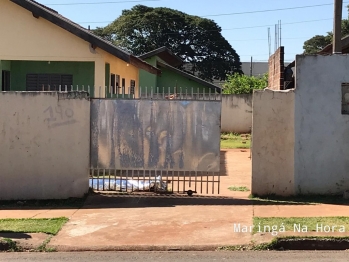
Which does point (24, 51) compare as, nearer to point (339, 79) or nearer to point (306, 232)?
point (339, 79)

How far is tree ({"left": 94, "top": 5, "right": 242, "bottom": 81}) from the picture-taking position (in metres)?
47.8

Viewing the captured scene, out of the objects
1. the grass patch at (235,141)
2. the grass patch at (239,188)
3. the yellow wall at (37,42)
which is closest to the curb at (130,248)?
the grass patch at (239,188)

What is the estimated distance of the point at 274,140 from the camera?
31.0ft

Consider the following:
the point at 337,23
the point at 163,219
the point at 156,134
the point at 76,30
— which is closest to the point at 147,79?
the point at 76,30

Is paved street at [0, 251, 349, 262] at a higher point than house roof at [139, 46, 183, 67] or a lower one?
lower

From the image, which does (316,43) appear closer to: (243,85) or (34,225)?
(243,85)

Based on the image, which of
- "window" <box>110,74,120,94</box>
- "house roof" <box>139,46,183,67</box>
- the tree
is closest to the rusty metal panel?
"window" <box>110,74,120,94</box>

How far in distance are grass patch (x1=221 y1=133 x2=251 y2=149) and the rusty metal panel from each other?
40.8 feet

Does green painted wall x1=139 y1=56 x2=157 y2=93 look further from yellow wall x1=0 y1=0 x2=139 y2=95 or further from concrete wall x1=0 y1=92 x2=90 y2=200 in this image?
concrete wall x1=0 y1=92 x2=90 y2=200

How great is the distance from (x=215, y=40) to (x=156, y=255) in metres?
44.4

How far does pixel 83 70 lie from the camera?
16109 millimetres

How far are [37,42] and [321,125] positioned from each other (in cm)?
912

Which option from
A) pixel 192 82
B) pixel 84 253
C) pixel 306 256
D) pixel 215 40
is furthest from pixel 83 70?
pixel 215 40

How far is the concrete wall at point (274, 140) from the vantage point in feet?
30.9
